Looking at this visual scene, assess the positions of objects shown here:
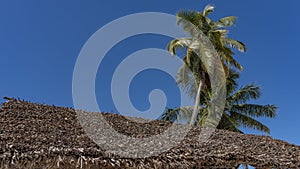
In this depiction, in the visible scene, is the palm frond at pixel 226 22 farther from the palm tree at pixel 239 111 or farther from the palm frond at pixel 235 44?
the palm tree at pixel 239 111

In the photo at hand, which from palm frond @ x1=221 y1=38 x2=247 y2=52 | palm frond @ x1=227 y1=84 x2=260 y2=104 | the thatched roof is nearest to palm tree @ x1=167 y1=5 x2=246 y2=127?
palm frond @ x1=221 y1=38 x2=247 y2=52

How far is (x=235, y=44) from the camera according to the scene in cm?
1438

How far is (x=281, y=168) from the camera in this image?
5344 mm

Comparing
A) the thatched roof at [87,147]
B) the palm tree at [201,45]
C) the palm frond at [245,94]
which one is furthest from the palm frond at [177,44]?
the thatched roof at [87,147]

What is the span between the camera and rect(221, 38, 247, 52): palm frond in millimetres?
14298

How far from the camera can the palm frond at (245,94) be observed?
14.8 m

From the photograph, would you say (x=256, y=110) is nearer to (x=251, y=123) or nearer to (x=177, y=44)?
(x=251, y=123)

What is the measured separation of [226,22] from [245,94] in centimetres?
359

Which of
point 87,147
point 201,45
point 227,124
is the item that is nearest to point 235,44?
point 201,45

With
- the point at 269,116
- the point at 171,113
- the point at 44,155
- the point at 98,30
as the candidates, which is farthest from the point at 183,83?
the point at 44,155

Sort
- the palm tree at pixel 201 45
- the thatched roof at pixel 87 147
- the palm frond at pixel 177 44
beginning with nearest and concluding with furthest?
the thatched roof at pixel 87 147, the palm tree at pixel 201 45, the palm frond at pixel 177 44

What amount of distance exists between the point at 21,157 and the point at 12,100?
118 inches

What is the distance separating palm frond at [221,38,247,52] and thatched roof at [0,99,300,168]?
7.96m

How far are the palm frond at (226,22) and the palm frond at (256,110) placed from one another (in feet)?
12.8
